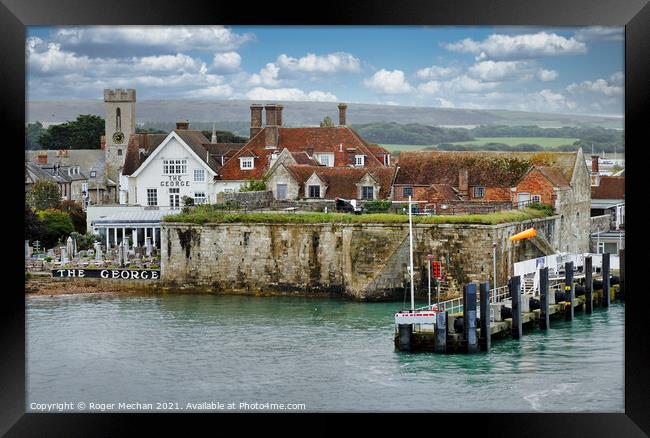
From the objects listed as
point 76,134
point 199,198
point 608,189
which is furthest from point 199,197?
point 608,189

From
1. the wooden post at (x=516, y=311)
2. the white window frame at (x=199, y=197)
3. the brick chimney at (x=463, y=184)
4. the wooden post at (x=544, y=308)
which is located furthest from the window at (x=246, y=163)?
the wooden post at (x=516, y=311)

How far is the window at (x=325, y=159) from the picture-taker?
23.8 m

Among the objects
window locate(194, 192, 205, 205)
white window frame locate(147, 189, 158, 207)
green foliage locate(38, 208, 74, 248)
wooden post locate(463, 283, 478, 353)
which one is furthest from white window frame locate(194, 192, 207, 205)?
wooden post locate(463, 283, 478, 353)

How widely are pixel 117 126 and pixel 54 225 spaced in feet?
9.57

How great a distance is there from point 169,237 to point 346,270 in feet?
9.52

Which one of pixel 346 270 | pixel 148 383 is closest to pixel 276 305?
pixel 346 270

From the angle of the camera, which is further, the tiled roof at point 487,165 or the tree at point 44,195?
the tiled roof at point 487,165

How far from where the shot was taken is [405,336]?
15875 mm

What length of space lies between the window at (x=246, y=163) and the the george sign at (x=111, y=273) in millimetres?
2746

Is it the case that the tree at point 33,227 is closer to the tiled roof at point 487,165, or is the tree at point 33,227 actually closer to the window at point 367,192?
the window at point 367,192

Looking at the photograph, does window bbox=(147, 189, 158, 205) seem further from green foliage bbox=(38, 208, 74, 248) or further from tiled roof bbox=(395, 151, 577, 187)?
tiled roof bbox=(395, 151, 577, 187)
